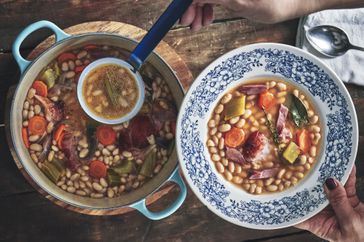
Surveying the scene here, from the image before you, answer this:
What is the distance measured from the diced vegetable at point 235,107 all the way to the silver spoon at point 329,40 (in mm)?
304

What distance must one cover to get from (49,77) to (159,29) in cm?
40

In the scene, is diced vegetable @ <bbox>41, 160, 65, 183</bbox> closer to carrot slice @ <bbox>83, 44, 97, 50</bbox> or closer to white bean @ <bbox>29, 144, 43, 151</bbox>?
white bean @ <bbox>29, 144, 43, 151</bbox>

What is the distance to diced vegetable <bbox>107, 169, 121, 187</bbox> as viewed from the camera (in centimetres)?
153

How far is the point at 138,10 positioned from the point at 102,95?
28 cm

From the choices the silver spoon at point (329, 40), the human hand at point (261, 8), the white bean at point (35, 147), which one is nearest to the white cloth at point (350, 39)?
the silver spoon at point (329, 40)

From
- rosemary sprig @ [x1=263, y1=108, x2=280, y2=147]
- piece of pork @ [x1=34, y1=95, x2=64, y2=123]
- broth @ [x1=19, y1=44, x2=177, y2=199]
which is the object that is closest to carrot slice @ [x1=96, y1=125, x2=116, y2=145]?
broth @ [x1=19, y1=44, x2=177, y2=199]

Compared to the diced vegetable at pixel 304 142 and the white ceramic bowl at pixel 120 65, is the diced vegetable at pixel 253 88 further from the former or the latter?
the white ceramic bowl at pixel 120 65

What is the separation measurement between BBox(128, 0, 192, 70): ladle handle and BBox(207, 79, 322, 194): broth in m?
0.26

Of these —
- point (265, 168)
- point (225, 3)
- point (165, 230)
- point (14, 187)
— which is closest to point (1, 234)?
point (14, 187)

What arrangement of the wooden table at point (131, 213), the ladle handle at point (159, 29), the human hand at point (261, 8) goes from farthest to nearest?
the wooden table at point (131, 213)
the human hand at point (261, 8)
the ladle handle at point (159, 29)

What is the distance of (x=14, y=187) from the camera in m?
1.57

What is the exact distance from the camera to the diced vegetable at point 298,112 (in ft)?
4.82

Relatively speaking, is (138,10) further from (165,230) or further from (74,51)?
(165,230)

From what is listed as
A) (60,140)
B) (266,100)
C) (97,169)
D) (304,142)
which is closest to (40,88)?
(60,140)
